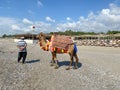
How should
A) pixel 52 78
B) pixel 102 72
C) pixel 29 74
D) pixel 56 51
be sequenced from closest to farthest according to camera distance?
pixel 52 78, pixel 29 74, pixel 102 72, pixel 56 51

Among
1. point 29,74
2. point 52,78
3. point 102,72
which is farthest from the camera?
point 102,72

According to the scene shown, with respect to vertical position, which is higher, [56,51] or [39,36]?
[39,36]

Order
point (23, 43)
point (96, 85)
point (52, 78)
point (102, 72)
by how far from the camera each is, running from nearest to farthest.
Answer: point (96, 85) < point (52, 78) < point (102, 72) < point (23, 43)

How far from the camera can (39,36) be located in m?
13.9

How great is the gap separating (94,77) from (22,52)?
5.72 metres

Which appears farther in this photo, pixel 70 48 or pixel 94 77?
pixel 70 48

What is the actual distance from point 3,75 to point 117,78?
220 inches

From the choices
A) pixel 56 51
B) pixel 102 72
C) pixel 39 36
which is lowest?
pixel 102 72

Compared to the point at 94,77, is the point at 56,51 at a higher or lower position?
higher

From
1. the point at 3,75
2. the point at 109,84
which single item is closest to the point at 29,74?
the point at 3,75

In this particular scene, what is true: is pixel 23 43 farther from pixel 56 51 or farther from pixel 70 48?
pixel 70 48

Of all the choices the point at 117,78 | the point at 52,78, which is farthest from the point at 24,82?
the point at 117,78

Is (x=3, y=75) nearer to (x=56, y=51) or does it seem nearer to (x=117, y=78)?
(x=56, y=51)

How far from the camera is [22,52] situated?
14.6 meters
